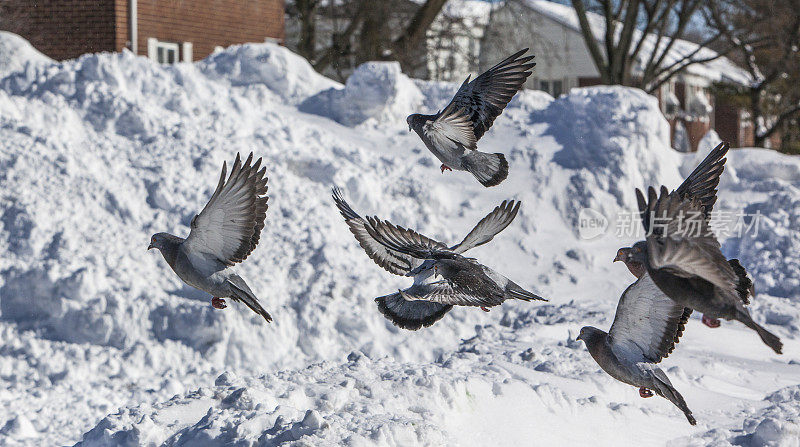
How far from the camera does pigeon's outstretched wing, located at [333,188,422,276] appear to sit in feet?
16.2

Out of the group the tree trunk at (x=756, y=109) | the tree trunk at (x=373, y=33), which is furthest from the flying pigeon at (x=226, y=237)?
the tree trunk at (x=756, y=109)

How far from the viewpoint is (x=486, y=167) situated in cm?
491

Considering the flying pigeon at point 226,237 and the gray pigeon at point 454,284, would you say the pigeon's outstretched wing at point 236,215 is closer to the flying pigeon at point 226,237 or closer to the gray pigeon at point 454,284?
the flying pigeon at point 226,237

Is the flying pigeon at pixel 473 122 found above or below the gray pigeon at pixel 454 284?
above

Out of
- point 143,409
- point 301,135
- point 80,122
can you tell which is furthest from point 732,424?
point 80,122

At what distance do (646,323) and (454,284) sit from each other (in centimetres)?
92

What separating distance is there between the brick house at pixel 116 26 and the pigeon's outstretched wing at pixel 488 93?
13846 millimetres

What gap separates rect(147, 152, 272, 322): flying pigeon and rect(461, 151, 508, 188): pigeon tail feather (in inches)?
49.2

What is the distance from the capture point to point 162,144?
37.7 ft

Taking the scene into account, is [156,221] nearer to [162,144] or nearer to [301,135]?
[162,144]

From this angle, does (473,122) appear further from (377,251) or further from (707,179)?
(707,179)

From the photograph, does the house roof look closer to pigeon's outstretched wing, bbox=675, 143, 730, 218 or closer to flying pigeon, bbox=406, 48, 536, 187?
flying pigeon, bbox=406, 48, 536, 187

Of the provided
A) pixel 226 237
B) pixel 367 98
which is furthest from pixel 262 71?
pixel 226 237

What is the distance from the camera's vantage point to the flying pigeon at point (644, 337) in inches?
162
